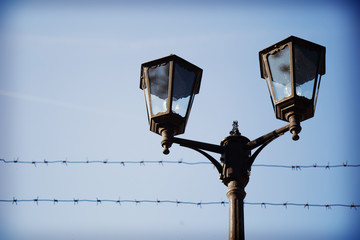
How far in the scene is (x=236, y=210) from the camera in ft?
13.3

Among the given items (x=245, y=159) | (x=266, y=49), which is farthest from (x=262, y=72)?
(x=245, y=159)

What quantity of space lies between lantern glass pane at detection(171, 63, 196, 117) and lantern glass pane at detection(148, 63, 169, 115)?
74mm

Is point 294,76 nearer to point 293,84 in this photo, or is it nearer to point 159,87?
point 293,84

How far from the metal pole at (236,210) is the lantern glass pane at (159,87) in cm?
93

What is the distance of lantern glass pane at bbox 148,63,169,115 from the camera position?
177 inches

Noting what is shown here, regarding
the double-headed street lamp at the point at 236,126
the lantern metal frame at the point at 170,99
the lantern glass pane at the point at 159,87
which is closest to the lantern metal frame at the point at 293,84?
the double-headed street lamp at the point at 236,126

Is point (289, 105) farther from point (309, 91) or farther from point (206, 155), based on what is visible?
point (206, 155)

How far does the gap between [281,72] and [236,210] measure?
1.28m

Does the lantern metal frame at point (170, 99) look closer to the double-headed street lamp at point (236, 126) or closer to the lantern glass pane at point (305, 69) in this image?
the double-headed street lamp at point (236, 126)

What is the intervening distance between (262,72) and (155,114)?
1081mm

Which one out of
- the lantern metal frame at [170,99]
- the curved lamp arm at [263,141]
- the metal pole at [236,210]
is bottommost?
the metal pole at [236,210]

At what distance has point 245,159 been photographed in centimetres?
437

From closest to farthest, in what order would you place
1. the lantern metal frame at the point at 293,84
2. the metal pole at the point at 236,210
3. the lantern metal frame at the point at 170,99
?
the metal pole at the point at 236,210
the lantern metal frame at the point at 293,84
the lantern metal frame at the point at 170,99

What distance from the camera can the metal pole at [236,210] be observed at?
391 centimetres
